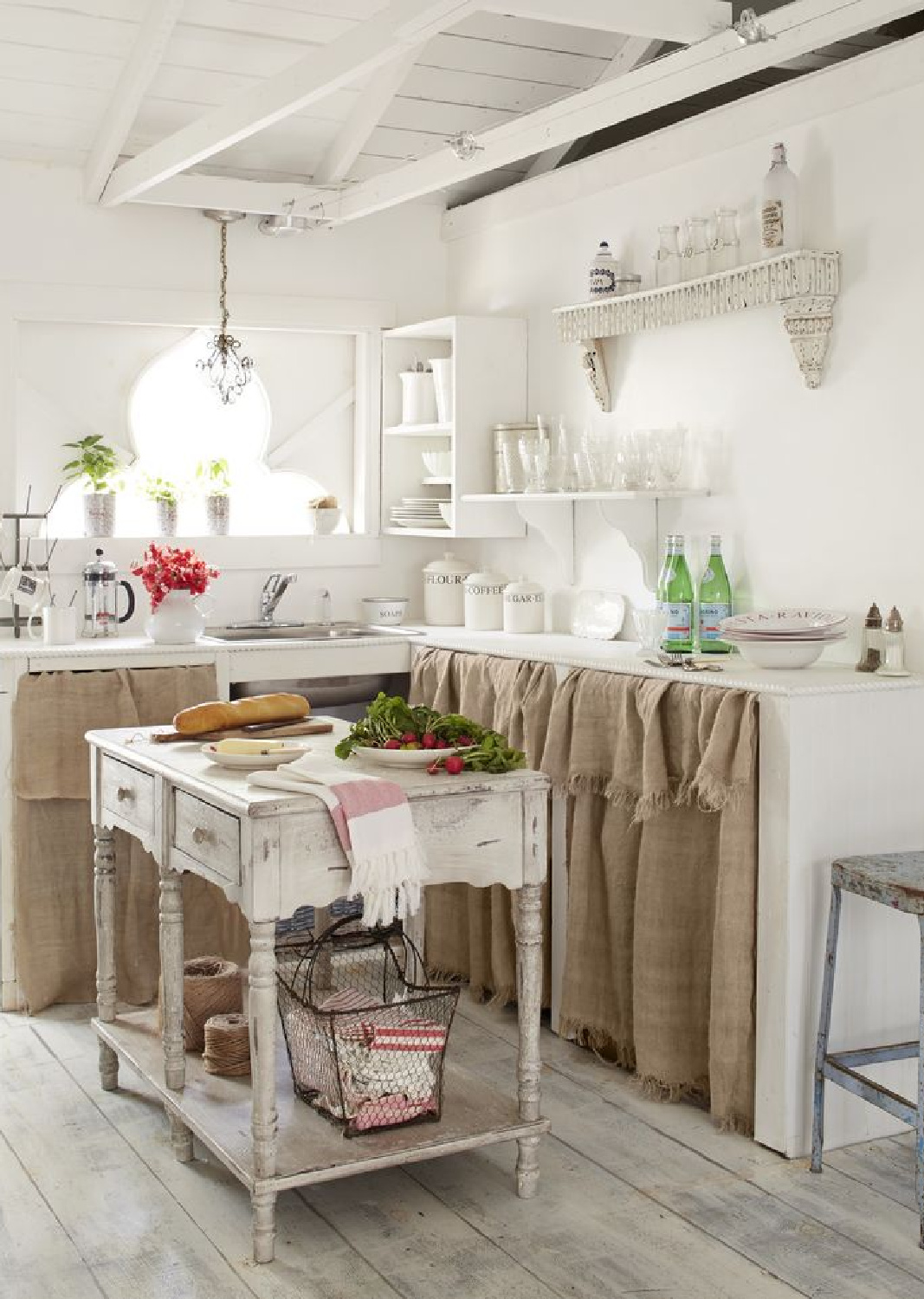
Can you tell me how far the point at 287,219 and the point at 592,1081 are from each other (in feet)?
9.78

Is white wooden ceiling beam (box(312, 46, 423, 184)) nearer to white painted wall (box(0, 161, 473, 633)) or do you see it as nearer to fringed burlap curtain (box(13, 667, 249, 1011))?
white painted wall (box(0, 161, 473, 633))

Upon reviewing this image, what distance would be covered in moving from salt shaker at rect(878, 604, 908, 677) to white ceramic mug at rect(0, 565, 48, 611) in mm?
2651

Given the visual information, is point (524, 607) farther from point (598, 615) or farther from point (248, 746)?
point (248, 746)

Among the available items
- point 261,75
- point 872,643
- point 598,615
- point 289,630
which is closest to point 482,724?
point 598,615

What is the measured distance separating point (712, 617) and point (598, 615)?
74 centimetres

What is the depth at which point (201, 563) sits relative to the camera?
4898mm

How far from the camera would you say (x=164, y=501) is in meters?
5.33

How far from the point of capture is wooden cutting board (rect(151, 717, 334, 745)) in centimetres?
Result: 357

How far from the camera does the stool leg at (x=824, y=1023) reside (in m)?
3.45

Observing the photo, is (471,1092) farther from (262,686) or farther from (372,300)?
(372,300)

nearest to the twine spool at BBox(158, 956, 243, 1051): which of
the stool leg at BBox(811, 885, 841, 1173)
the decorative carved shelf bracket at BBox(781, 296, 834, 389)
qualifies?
the stool leg at BBox(811, 885, 841, 1173)

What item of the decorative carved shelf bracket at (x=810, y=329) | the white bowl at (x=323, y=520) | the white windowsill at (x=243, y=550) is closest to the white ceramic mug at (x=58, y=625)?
the white windowsill at (x=243, y=550)

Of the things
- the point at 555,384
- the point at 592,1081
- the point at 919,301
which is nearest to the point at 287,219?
the point at 555,384

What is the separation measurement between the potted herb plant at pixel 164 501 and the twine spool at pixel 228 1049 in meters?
2.24
